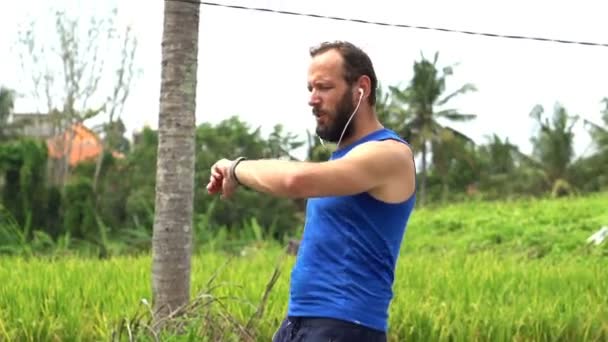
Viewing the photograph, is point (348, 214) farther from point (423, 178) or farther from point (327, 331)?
point (423, 178)

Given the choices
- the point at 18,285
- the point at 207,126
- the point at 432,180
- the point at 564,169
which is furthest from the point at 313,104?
the point at 432,180

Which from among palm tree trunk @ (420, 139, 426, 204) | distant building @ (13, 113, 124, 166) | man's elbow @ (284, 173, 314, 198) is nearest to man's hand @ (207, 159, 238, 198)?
man's elbow @ (284, 173, 314, 198)

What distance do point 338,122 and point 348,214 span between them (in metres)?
0.19

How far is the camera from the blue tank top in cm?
212

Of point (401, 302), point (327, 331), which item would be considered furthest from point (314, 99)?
point (401, 302)

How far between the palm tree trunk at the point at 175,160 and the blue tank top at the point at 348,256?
183 centimetres

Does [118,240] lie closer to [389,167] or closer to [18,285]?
[18,285]

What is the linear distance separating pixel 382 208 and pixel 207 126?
52.8 feet

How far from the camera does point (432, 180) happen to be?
29.8 metres

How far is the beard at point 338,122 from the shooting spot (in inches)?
85.0

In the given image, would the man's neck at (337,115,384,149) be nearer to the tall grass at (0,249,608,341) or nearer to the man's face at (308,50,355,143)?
the man's face at (308,50,355,143)

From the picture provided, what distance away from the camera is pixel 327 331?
7.01 ft

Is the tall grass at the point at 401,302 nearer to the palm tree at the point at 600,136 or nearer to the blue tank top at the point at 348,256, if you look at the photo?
the blue tank top at the point at 348,256

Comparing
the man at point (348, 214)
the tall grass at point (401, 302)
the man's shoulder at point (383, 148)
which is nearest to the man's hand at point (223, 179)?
the man at point (348, 214)
